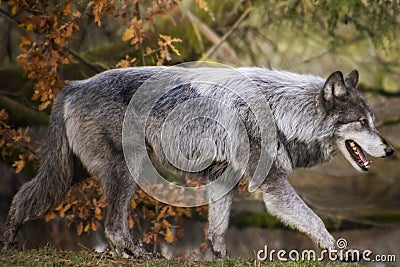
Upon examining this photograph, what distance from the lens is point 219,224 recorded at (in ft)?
20.3

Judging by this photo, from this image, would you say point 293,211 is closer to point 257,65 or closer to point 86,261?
point 86,261

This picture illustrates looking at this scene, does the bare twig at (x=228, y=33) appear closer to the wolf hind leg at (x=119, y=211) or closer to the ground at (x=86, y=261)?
the wolf hind leg at (x=119, y=211)

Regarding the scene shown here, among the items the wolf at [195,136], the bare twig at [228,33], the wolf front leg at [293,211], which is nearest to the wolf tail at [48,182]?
the wolf at [195,136]

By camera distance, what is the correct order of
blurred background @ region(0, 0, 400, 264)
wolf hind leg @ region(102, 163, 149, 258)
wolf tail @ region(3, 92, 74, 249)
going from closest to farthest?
1. wolf hind leg @ region(102, 163, 149, 258)
2. wolf tail @ region(3, 92, 74, 249)
3. blurred background @ region(0, 0, 400, 264)

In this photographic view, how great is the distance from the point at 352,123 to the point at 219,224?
4.72ft

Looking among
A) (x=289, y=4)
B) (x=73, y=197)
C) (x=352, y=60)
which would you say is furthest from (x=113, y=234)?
(x=352, y=60)

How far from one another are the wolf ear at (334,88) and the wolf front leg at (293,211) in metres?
0.81

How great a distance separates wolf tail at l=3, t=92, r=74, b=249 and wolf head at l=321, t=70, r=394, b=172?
2272 millimetres

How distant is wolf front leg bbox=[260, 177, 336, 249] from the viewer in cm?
559

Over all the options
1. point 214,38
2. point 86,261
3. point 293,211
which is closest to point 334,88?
point 293,211

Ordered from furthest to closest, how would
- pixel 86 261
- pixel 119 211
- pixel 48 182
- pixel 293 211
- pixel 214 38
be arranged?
pixel 214 38, pixel 48 182, pixel 119 211, pixel 293 211, pixel 86 261

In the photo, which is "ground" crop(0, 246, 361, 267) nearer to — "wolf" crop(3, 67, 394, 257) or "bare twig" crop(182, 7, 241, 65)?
"wolf" crop(3, 67, 394, 257)

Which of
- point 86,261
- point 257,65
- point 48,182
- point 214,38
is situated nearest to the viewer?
point 86,261

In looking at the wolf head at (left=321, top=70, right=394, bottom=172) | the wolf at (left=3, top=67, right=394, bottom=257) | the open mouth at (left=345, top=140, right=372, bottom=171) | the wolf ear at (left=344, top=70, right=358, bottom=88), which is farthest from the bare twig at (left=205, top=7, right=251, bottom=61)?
the open mouth at (left=345, top=140, right=372, bottom=171)
